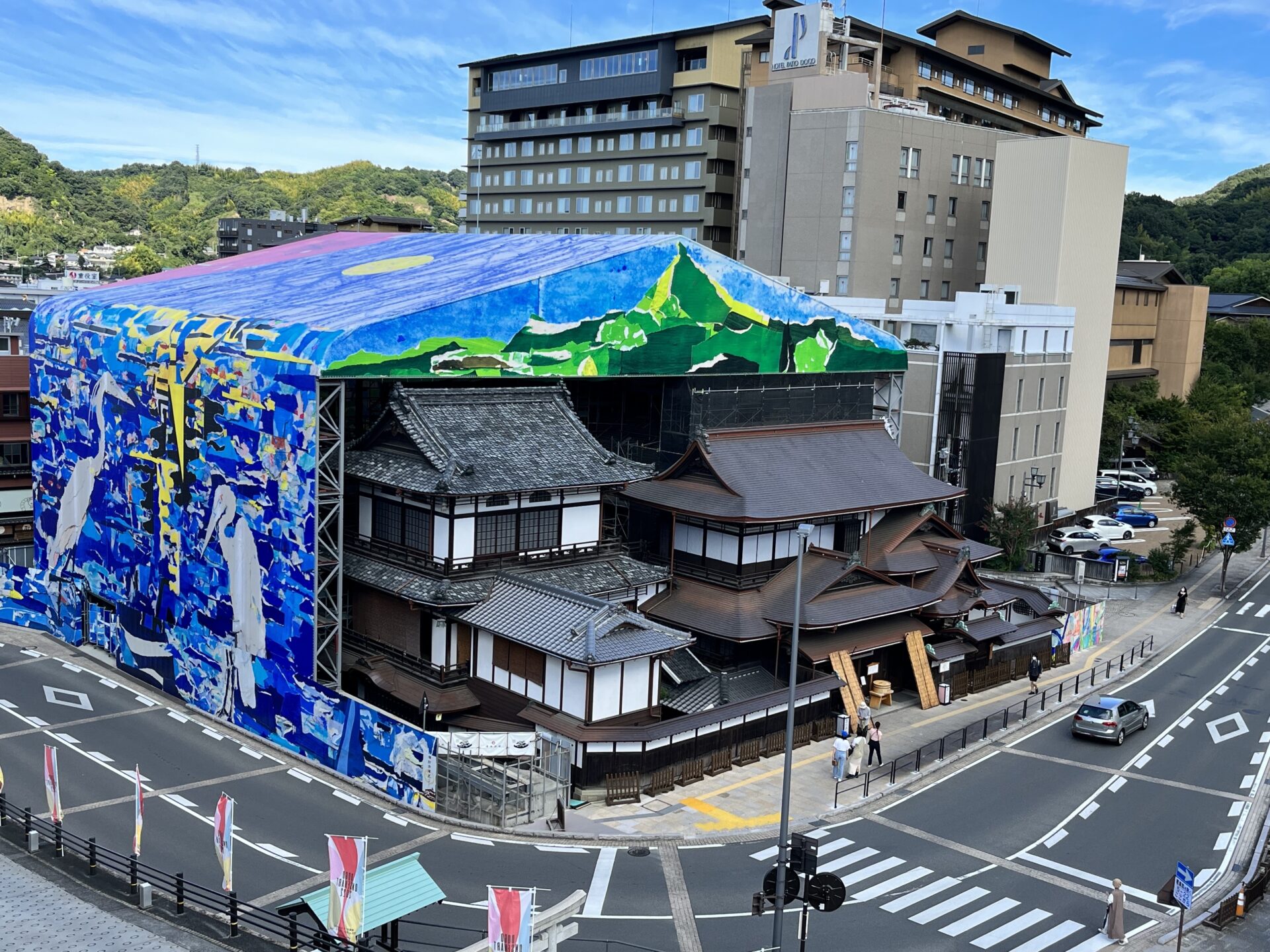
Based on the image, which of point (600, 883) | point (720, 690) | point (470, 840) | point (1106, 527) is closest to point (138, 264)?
point (1106, 527)

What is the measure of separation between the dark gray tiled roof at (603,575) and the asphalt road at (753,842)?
33.2 ft

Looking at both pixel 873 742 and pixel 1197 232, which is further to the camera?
pixel 1197 232

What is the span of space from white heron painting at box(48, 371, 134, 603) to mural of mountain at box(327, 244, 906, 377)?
654 inches

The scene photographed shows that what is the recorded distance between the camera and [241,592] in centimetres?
4356

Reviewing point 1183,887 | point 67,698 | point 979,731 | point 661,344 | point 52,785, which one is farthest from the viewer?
point 661,344

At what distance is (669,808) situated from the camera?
3600 cm

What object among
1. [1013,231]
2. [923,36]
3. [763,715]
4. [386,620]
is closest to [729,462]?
[763,715]

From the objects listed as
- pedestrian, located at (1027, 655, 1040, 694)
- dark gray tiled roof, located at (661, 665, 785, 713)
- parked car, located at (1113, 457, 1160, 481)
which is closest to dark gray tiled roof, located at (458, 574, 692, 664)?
dark gray tiled roof, located at (661, 665, 785, 713)

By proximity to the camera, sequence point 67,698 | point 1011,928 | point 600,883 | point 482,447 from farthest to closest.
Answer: point 67,698 < point 482,447 < point 600,883 < point 1011,928

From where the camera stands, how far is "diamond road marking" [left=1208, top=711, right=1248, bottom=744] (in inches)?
1799

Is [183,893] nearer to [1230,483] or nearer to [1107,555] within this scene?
[1230,483]

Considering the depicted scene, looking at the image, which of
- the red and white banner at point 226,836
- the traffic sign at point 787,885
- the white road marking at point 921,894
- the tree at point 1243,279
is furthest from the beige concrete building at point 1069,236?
the tree at point 1243,279

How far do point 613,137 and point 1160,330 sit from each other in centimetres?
5701

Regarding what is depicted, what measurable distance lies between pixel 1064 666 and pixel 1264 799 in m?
16.1
